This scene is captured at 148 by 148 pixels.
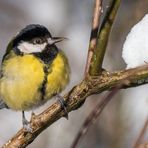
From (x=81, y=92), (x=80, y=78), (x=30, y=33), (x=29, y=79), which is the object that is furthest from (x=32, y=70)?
(x=80, y=78)

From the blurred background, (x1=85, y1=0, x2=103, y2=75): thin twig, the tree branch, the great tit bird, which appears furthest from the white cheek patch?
the blurred background

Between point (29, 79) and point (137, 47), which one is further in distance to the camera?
point (29, 79)

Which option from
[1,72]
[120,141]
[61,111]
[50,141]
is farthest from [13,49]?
[50,141]

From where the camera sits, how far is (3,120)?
4.14m

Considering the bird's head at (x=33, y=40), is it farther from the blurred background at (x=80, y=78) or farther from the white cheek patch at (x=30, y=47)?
the blurred background at (x=80, y=78)

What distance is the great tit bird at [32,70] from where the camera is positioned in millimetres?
1846

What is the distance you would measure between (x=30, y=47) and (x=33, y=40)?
0.10 feet

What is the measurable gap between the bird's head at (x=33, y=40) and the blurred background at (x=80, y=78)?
2.68ft

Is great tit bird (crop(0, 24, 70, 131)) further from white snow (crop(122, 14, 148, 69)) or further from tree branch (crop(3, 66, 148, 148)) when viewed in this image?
white snow (crop(122, 14, 148, 69))

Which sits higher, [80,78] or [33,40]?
[33,40]

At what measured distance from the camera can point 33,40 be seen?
1.97 m

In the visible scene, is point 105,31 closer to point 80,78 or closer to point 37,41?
point 37,41

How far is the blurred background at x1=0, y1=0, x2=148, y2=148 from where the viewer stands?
3303 mm

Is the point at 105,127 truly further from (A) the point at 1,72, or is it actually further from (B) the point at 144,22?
(B) the point at 144,22
